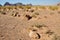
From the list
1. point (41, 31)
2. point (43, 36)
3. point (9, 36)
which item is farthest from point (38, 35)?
point (9, 36)

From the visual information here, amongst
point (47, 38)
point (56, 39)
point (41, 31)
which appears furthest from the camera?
point (41, 31)

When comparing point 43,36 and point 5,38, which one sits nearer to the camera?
point 5,38

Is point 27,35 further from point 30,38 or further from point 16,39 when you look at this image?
point 16,39

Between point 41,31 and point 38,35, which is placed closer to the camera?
point 38,35

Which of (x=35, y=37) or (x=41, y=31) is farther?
(x=41, y=31)

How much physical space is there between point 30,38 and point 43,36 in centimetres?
120

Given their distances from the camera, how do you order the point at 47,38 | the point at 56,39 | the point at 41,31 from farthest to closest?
the point at 41,31 → the point at 47,38 → the point at 56,39

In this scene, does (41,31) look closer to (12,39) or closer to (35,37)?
(35,37)

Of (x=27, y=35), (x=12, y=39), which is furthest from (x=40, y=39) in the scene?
(x=12, y=39)

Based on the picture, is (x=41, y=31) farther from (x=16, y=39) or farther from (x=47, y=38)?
(x=16, y=39)

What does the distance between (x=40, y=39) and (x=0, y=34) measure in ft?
10.0

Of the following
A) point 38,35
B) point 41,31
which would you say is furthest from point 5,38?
point 41,31

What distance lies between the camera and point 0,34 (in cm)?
1262

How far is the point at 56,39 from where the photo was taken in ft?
39.1
